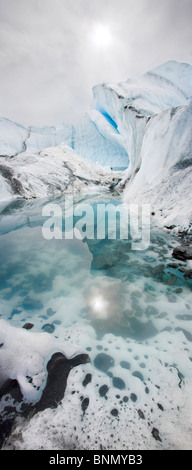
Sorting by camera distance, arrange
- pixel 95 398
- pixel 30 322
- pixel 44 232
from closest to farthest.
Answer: pixel 95 398, pixel 30 322, pixel 44 232

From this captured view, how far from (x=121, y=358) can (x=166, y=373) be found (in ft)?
1.57

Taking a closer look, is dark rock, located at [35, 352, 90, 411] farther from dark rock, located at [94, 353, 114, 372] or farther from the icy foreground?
the icy foreground

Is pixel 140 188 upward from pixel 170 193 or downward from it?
upward

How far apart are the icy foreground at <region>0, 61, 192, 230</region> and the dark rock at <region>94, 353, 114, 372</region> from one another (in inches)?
161

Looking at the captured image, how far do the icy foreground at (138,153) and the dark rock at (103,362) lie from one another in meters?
4.09

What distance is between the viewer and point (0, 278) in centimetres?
364

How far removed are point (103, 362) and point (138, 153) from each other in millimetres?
12345

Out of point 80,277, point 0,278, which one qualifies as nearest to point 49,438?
point 80,277

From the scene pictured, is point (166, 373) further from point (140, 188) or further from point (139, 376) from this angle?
point (140, 188)

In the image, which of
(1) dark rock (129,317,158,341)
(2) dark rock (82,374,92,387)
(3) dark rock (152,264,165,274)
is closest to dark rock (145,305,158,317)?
(1) dark rock (129,317,158,341)

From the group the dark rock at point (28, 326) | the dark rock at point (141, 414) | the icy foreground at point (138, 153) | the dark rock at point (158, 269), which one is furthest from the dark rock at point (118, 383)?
the icy foreground at point (138, 153)
